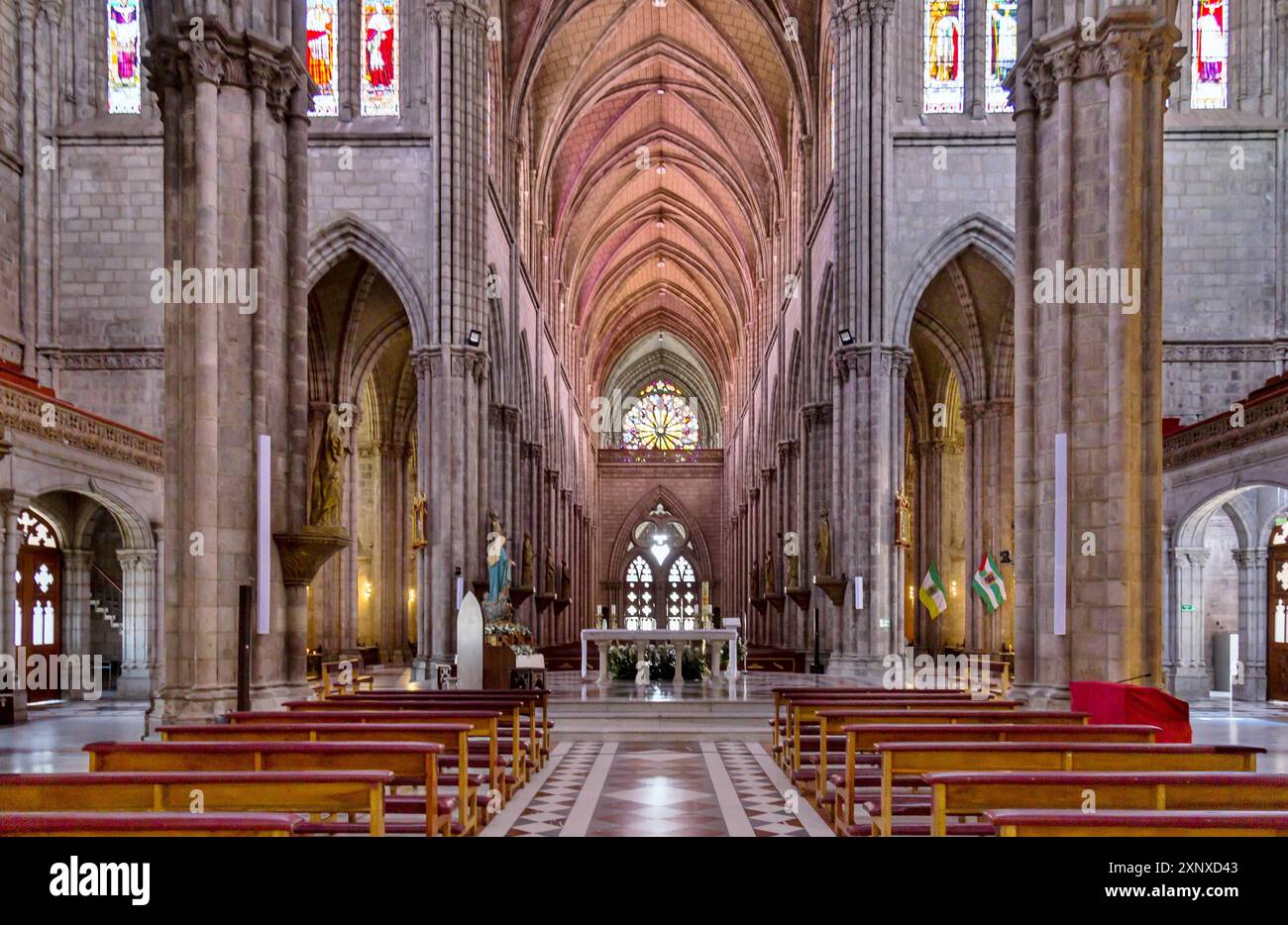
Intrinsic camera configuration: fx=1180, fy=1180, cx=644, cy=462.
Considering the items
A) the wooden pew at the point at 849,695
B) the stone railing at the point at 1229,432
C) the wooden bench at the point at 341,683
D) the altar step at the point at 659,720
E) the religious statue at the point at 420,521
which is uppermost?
the stone railing at the point at 1229,432

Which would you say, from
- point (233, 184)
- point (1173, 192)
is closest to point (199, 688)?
point (233, 184)

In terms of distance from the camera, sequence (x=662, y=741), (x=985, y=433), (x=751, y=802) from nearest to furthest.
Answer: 1. (x=751, y=802)
2. (x=662, y=741)
3. (x=985, y=433)

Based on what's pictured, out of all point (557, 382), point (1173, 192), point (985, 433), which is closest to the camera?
point (1173, 192)

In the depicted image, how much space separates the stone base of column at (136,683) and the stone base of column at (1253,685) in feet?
66.7

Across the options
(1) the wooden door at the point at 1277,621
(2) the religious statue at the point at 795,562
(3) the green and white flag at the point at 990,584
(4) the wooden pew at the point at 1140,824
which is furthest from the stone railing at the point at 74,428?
(1) the wooden door at the point at 1277,621

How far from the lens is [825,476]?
30.6m

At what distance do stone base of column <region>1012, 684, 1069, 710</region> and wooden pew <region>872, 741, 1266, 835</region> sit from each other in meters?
4.75

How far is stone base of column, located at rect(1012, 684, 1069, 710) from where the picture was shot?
12086mm

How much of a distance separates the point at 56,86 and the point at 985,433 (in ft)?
76.9

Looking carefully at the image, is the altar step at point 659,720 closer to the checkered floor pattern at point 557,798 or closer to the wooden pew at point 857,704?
the checkered floor pattern at point 557,798

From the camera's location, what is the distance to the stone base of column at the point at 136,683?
21.9m

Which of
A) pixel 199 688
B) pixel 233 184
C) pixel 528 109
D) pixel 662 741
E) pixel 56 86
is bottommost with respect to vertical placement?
pixel 662 741

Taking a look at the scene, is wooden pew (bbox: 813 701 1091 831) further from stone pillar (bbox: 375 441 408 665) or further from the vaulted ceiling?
stone pillar (bbox: 375 441 408 665)
